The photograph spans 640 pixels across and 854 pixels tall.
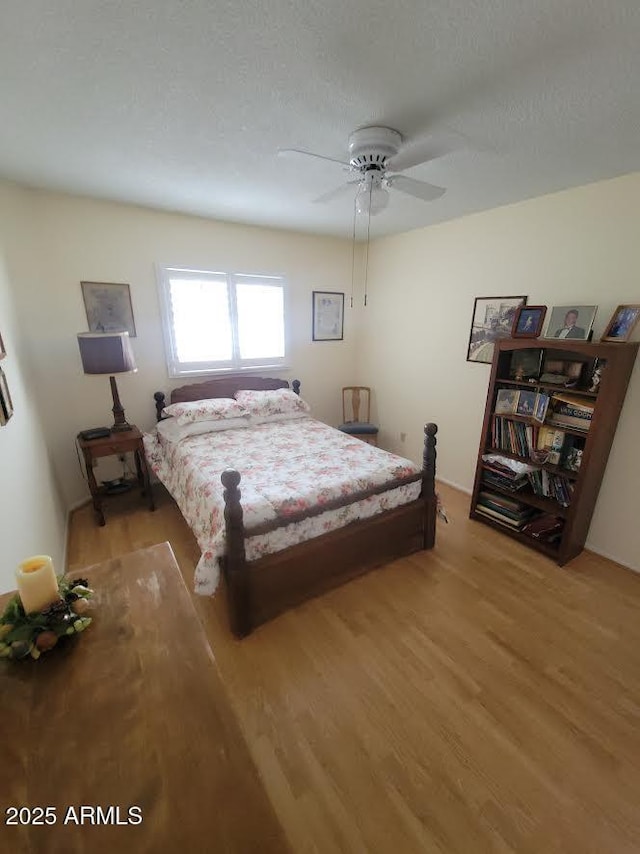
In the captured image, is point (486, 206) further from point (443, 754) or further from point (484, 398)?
point (443, 754)

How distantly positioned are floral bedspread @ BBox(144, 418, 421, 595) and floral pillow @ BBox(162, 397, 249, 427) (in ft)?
0.55

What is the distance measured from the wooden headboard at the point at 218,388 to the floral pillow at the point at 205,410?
0.11 metres

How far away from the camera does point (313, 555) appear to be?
2.01m

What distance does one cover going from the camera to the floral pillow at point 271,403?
332cm

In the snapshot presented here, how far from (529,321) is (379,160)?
1.52 m

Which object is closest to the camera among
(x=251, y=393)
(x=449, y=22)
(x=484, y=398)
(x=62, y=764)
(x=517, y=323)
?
(x=62, y=764)

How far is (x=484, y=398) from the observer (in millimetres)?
3129

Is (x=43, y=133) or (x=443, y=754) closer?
(x=443, y=754)

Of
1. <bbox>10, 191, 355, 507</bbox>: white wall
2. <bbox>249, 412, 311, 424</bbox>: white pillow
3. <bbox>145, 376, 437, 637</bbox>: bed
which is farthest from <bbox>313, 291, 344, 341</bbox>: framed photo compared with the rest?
<bbox>145, 376, 437, 637</bbox>: bed

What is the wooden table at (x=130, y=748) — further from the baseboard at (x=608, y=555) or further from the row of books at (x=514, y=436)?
the baseboard at (x=608, y=555)

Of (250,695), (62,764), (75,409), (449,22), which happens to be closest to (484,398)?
(449,22)

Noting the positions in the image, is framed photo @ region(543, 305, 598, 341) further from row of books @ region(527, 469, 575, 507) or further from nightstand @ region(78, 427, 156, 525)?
nightstand @ region(78, 427, 156, 525)

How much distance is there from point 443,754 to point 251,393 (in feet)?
9.46

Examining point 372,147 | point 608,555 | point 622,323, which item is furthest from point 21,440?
point 608,555
